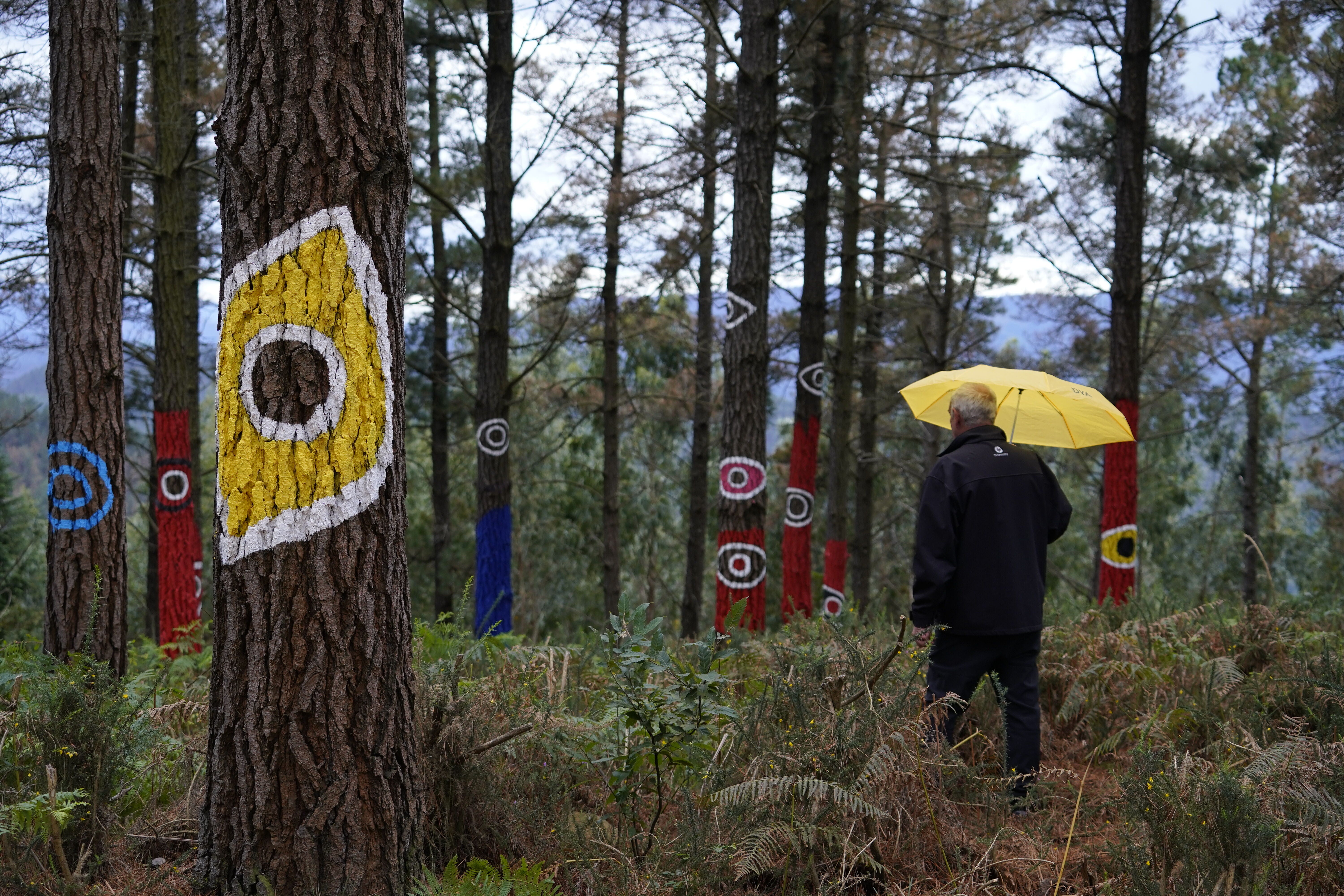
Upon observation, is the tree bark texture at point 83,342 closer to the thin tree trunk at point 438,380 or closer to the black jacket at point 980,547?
the black jacket at point 980,547

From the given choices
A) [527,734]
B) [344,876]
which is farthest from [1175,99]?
[344,876]

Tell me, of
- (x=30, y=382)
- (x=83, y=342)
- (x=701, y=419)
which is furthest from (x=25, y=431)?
(x=30, y=382)

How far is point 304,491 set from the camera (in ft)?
9.11

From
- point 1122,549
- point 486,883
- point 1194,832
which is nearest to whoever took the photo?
point 486,883

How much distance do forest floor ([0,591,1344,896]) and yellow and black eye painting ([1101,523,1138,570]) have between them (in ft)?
18.0

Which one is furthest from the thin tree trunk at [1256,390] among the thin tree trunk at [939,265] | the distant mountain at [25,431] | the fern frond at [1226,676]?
the distant mountain at [25,431]

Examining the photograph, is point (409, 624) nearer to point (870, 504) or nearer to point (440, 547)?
point (440, 547)

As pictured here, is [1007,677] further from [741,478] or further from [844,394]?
[844,394]

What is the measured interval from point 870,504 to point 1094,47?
9636 mm

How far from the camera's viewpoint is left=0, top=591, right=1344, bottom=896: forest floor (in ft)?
9.71

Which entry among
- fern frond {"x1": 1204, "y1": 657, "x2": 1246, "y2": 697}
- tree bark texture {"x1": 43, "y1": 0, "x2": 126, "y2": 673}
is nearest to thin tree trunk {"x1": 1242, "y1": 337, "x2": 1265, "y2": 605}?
fern frond {"x1": 1204, "y1": 657, "x2": 1246, "y2": 697}

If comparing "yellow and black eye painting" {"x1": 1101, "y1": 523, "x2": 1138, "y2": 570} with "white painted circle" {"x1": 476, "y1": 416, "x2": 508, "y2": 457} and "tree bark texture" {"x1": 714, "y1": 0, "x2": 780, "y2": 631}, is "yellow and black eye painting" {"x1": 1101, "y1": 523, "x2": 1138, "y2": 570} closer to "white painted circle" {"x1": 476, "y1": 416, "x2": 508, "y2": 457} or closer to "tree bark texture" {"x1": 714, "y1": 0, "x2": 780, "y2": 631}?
"tree bark texture" {"x1": 714, "y1": 0, "x2": 780, "y2": 631}

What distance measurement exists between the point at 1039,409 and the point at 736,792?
9.72ft

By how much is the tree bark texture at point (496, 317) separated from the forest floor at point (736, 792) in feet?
21.9
